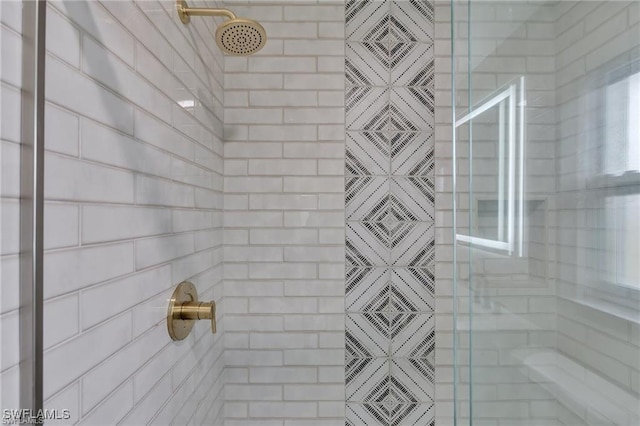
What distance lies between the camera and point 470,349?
0.99 metres

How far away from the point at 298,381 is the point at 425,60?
4.16 feet

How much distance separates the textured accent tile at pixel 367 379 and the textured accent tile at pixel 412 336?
0.24ft

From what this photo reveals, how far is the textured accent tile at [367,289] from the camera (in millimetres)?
1269

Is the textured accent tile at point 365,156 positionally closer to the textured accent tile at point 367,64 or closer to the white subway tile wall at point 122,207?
the textured accent tile at point 367,64

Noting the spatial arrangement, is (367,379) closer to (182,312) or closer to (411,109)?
(182,312)

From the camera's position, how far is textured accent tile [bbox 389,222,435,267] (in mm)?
1275

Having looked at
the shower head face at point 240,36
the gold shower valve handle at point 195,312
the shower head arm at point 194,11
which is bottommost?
the gold shower valve handle at point 195,312

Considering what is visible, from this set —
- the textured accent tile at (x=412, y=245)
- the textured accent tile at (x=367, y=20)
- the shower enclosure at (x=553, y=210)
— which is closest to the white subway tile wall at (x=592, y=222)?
the shower enclosure at (x=553, y=210)

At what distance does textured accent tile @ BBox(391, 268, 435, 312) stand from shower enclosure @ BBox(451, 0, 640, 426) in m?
0.28

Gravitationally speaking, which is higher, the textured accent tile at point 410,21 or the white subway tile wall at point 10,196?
the textured accent tile at point 410,21

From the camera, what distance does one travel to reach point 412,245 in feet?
4.19

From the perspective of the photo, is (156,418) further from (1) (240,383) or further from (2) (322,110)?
(2) (322,110)

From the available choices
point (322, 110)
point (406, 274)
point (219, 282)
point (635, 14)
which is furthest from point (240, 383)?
point (635, 14)

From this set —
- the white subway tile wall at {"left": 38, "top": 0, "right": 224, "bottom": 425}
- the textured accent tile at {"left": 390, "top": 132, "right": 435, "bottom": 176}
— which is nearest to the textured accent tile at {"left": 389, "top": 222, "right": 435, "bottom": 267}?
the textured accent tile at {"left": 390, "top": 132, "right": 435, "bottom": 176}
